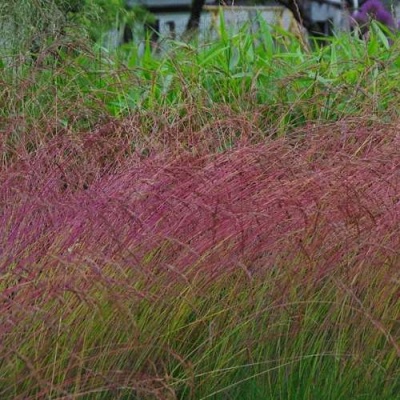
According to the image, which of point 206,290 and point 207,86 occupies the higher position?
point 206,290

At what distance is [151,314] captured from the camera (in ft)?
9.52

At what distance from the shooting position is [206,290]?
2992 mm

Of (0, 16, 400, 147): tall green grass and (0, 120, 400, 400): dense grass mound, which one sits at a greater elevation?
(0, 120, 400, 400): dense grass mound

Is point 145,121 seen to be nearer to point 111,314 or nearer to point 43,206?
point 43,206

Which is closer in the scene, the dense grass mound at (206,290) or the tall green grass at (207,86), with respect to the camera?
the dense grass mound at (206,290)

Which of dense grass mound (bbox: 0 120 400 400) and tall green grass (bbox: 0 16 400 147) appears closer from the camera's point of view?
dense grass mound (bbox: 0 120 400 400)

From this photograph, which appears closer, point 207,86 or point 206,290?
Answer: point 206,290

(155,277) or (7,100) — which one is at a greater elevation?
(155,277)

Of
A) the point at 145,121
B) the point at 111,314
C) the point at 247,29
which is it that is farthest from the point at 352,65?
the point at 111,314

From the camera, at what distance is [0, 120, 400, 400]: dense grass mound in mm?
2730

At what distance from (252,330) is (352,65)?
127 inches

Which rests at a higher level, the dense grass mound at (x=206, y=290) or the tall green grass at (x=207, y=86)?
the dense grass mound at (x=206, y=290)

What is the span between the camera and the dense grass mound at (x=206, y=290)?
8.96 feet

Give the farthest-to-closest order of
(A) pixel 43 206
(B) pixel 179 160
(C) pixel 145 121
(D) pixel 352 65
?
(D) pixel 352 65
(C) pixel 145 121
(B) pixel 179 160
(A) pixel 43 206
